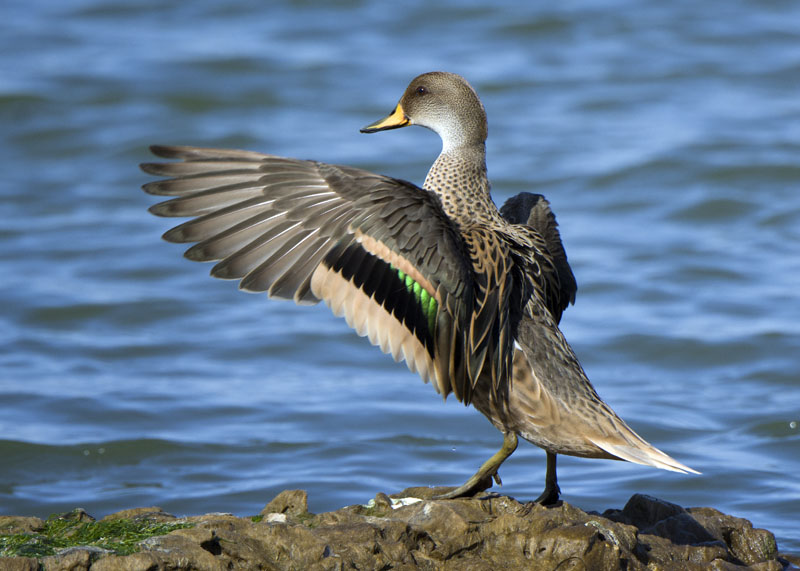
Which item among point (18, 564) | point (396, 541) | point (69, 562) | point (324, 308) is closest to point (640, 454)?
point (396, 541)

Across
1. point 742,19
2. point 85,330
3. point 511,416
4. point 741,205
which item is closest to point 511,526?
point 511,416

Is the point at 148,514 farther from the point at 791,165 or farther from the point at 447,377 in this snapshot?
the point at 791,165

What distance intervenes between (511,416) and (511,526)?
471 mm

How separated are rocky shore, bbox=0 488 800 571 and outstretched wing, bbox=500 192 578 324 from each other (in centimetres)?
93

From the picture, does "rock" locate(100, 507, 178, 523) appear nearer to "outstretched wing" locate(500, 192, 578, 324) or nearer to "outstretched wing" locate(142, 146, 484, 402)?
"outstretched wing" locate(142, 146, 484, 402)

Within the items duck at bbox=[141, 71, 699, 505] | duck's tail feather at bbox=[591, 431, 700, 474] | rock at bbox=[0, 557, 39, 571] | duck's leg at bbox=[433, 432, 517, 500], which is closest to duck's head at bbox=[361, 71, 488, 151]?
duck at bbox=[141, 71, 699, 505]

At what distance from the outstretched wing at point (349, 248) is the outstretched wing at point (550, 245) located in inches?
27.0

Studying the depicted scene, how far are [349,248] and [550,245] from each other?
4.26 feet

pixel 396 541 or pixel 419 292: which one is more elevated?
pixel 419 292

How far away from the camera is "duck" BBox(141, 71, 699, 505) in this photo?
411 cm

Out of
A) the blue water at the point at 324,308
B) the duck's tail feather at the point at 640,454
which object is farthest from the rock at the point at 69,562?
the blue water at the point at 324,308

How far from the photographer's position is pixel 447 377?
414cm

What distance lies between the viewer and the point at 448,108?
509 centimetres

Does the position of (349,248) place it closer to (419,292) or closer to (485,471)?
(419,292)
